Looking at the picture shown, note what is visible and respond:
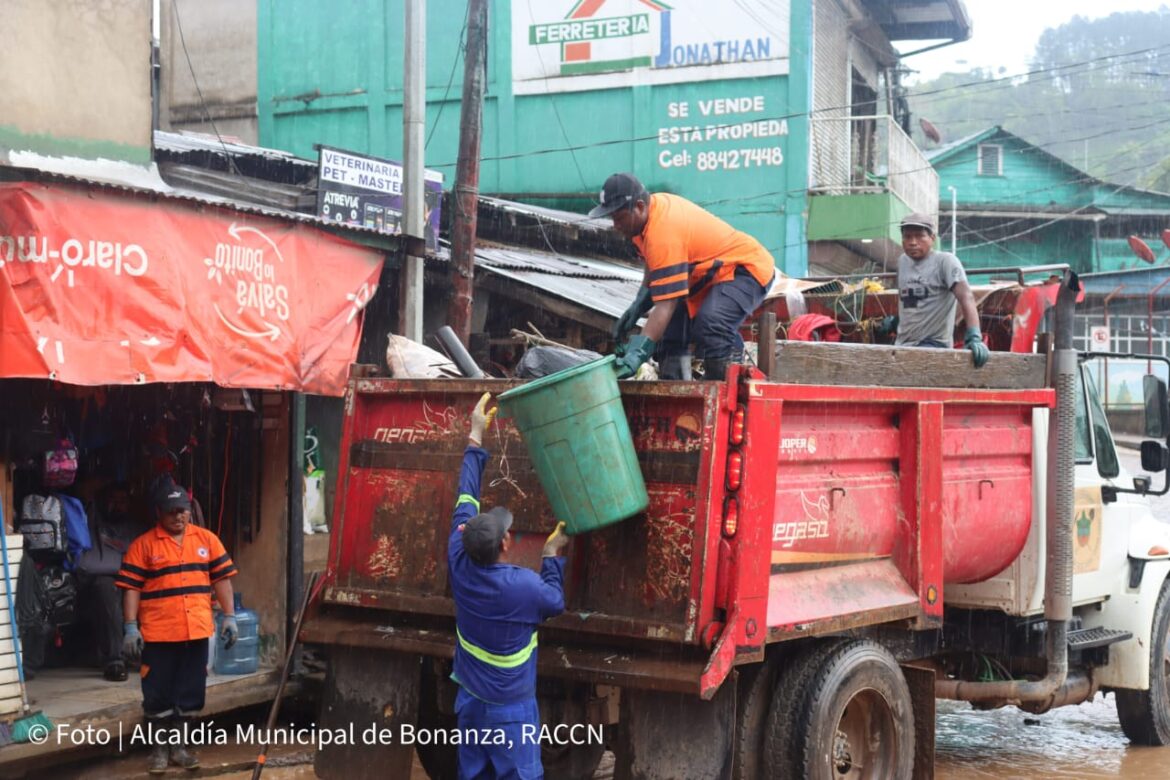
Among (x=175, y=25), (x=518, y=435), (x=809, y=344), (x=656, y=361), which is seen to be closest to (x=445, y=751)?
(x=518, y=435)

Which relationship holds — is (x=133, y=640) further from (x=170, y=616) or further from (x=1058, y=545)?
(x=1058, y=545)

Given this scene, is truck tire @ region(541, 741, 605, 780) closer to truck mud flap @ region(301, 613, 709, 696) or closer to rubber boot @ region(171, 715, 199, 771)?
truck mud flap @ region(301, 613, 709, 696)

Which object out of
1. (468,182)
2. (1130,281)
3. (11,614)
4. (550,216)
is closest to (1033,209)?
(1130,281)

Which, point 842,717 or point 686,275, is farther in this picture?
point 686,275

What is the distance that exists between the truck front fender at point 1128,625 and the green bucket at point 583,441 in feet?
13.5

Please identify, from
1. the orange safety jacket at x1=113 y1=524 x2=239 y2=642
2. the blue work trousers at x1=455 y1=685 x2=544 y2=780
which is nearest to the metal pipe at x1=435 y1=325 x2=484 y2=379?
the blue work trousers at x1=455 y1=685 x2=544 y2=780

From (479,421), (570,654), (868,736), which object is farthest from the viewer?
(868,736)

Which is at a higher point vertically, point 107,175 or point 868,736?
point 107,175

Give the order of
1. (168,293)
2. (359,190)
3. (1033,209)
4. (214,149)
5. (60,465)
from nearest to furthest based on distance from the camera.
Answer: (168,293), (60,465), (359,190), (214,149), (1033,209)

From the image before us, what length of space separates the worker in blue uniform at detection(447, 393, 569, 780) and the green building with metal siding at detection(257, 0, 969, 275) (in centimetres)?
1489

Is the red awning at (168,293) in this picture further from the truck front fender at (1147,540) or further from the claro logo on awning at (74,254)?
the truck front fender at (1147,540)

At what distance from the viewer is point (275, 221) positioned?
8578 mm

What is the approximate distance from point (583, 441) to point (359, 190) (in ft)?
21.1

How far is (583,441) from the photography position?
460 centimetres
